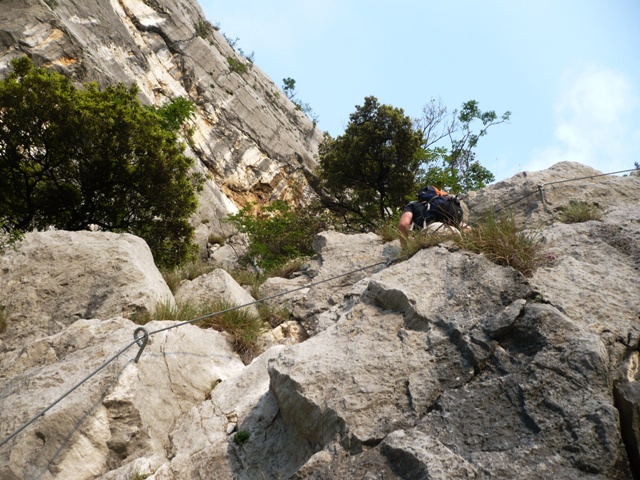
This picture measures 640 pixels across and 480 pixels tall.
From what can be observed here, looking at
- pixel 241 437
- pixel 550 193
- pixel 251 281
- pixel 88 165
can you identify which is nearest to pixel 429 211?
pixel 550 193

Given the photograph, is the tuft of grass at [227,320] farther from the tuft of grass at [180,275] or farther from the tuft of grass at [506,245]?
the tuft of grass at [506,245]

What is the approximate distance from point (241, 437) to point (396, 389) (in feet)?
4.78

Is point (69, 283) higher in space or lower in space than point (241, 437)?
higher

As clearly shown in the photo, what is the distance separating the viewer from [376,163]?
59.9ft

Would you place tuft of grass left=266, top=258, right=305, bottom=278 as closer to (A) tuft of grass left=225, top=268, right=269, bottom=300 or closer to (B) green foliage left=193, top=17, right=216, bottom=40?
(A) tuft of grass left=225, top=268, right=269, bottom=300

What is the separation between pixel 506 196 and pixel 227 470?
22.4 ft


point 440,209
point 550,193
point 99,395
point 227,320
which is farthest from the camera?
point 550,193

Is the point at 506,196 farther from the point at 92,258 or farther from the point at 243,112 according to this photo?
the point at 243,112

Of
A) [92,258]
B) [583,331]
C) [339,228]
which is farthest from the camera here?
[339,228]

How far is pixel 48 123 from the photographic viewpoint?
1155 centimetres

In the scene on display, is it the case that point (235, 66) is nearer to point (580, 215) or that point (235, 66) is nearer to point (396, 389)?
point (580, 215)

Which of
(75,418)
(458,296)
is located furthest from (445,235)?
(75,418)

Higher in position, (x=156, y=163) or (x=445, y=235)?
(x=156, y=163)

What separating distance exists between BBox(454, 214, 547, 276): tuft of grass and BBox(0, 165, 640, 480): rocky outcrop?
147 mm
